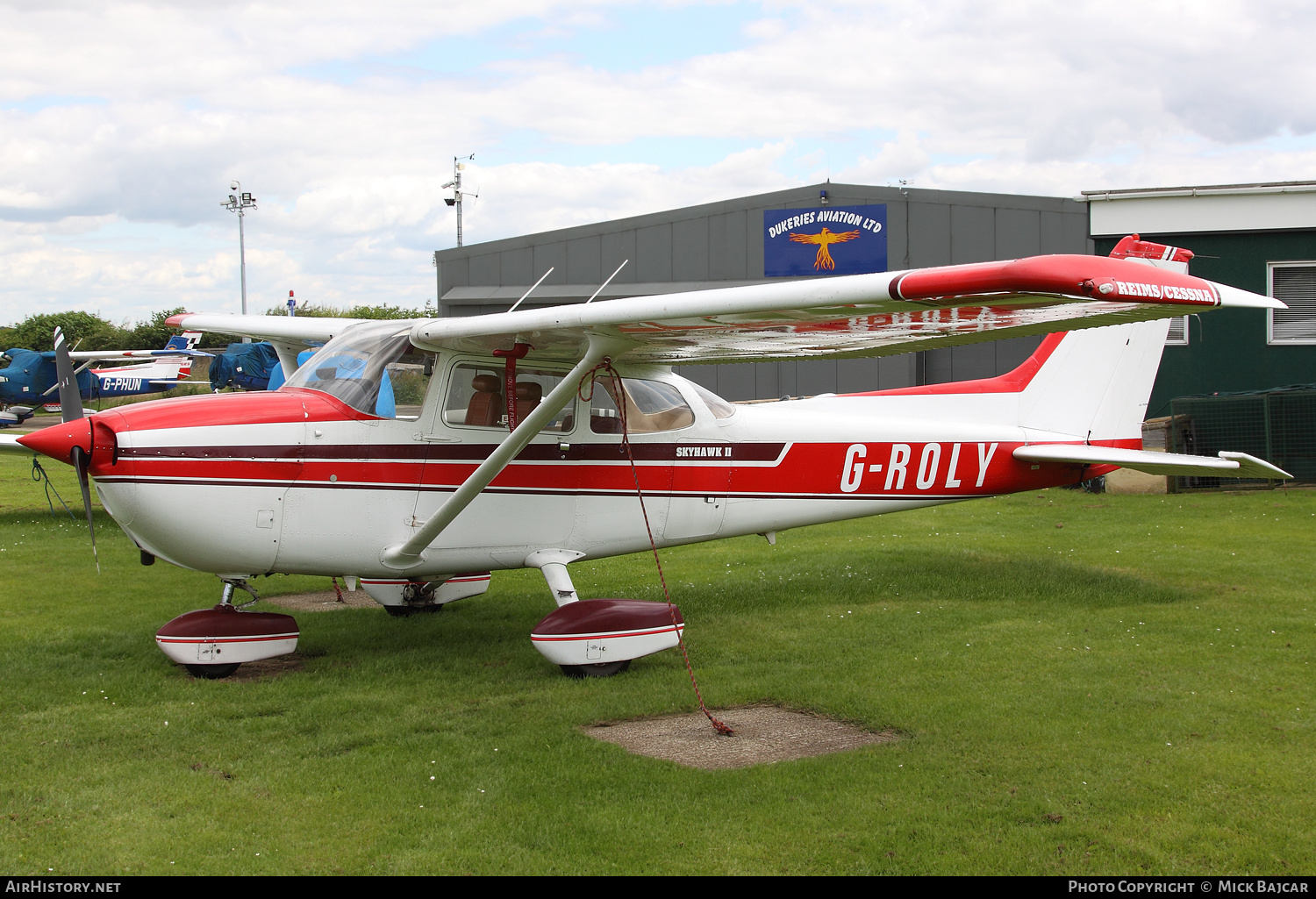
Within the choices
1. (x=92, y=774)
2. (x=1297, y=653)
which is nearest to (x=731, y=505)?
(x=1297, y=653)

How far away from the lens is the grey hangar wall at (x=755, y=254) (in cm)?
1914

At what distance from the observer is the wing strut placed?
18.5 feet

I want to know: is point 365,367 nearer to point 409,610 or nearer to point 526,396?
point 526,396

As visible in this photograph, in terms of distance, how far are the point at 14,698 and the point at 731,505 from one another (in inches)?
189

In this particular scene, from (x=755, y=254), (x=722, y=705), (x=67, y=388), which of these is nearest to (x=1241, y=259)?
(x=755, y=254)

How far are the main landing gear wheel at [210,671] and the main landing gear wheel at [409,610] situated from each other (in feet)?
5.73

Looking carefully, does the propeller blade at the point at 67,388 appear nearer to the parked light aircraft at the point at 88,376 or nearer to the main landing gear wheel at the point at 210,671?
the main landing gear wheel at the point at 210,671

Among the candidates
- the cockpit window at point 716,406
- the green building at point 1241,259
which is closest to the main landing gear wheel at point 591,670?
the cockpit window at point 716,406

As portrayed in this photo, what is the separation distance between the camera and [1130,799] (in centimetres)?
416

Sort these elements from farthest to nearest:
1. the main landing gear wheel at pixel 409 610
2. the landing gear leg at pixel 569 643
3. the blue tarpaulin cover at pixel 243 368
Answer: the blue tarpaulin cover at pixel 243 368 < the main landing gear wheel at pixel 409 610 < the landing gear leg at pixel 569 643

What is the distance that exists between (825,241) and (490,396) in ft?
50.3

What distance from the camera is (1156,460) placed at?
7.81 m

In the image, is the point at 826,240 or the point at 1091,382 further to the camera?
the point at 826,240
